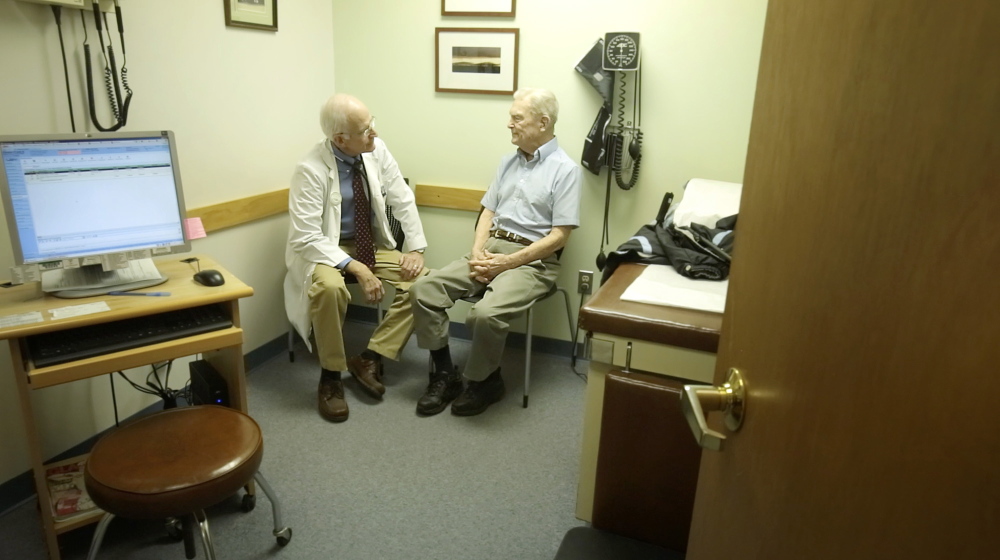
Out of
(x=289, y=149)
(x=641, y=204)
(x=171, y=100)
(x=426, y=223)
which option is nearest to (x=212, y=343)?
(x=171, y=100)

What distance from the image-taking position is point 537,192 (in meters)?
2.69

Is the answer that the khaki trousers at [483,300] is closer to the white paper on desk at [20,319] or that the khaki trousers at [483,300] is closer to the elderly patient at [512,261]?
the elderly patient at [512,261]

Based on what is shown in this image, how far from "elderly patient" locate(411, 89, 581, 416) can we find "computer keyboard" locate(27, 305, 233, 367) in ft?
3.09

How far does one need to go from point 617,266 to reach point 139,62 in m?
1.79

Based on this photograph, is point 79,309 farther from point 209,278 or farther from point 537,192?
point 537,192

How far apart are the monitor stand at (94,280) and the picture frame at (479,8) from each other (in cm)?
181

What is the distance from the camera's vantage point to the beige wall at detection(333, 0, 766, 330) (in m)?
2.59

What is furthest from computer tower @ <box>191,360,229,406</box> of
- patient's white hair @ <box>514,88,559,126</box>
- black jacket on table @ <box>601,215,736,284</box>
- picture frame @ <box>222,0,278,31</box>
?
patient's white hair @ <box>514,88,559,126</box>

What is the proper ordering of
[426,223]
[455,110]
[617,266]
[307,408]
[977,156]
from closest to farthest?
[977,156]
[617,266]
[307,408]
[455,110]
[426,223]

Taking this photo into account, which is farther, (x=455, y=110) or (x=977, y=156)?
(x=455, y=110)

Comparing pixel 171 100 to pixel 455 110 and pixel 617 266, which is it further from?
pixel 617 266

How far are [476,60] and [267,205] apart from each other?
46.2 inches

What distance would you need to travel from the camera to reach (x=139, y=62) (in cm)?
216

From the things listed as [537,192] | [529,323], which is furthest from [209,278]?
[537,192]
